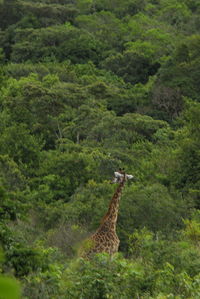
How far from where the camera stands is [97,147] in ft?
72.3

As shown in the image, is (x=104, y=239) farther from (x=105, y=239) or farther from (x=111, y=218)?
(x=111, y=218)

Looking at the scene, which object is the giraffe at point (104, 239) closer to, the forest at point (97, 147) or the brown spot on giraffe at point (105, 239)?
the brown spot on giraffe at point (105, 239)

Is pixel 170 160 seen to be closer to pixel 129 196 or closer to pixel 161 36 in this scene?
pixel 129 196

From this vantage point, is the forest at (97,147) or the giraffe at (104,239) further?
the giraffe at (104,239)

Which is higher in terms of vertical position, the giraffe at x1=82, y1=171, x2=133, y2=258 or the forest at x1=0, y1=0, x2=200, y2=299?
the giraffe at x1=82, y1=171, x2=133, y2=258

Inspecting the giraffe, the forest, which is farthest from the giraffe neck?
the forest

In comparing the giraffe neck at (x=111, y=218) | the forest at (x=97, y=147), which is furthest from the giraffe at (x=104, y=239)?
the forest at (x=97, y=147)

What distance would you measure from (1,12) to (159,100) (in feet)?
67.5

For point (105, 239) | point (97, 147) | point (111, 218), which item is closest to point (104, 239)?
point (105, 239)

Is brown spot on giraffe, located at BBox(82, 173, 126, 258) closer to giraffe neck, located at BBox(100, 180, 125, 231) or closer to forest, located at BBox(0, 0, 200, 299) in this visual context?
giraffe neck, located at BBox(100, 180, 125, 231)

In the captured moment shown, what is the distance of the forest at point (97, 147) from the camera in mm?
5625

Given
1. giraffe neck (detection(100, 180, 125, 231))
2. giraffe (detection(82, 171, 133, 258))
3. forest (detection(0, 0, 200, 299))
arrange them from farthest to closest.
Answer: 1. giraffe neck (detection(100, 180, 125, 231))
2. giraffe (detection(82, 171, 133, 258))
3. forest (detection(0, 0, 200, 299))

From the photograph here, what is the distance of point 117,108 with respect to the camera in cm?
3103

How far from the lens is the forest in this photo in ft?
18.5
